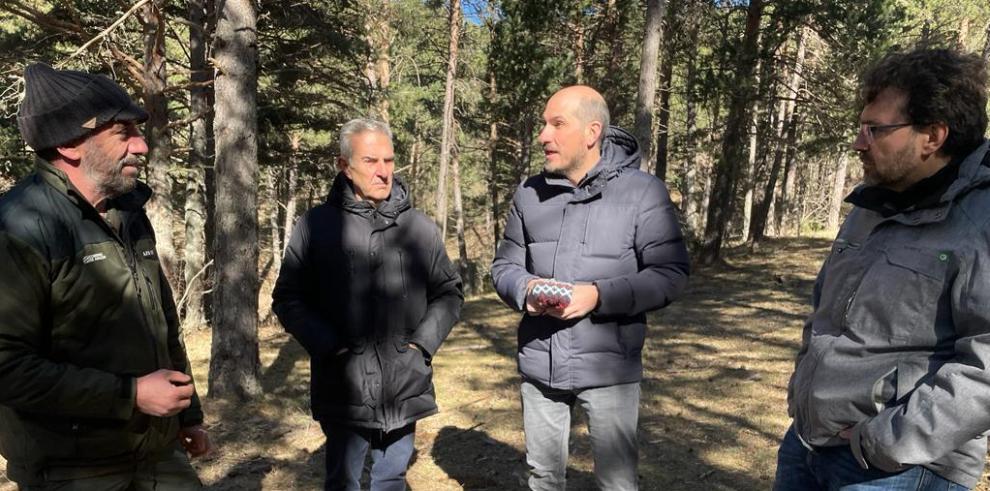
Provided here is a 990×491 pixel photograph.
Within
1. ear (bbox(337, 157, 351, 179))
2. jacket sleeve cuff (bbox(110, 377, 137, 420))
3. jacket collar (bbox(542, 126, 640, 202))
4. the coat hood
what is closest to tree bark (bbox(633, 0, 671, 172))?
jacket collar (bbox(542, 126, 640, 202))

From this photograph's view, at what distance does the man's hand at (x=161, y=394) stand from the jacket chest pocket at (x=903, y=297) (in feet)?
7.16

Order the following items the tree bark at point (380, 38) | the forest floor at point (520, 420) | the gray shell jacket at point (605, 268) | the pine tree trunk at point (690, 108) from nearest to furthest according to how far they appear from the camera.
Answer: the gray shell jacket at point (605, 268), the forest floor at point (520, 420), the pine tree trunk at point (690, 108), the tree bark at point (380, 38)

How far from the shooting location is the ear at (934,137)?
177 centimetres

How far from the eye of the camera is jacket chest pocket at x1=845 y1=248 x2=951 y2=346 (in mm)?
1707

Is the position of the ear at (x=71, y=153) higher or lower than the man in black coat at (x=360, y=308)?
higher

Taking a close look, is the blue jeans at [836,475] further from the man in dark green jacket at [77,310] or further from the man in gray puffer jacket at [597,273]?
the man in dark green jacket at [77,310]

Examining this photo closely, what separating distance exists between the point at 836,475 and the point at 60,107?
9.02 feet

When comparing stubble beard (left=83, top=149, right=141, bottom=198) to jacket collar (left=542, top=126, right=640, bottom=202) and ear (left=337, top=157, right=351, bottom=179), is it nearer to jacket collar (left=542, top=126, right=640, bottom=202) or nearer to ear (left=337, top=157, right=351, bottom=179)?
ear (left=337, top=157, right=351, bottom=179)

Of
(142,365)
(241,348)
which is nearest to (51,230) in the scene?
(142,365)

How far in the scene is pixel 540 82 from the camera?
654 inches

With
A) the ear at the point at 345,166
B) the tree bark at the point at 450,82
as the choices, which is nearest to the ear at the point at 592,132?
the ear at the point at 345,166

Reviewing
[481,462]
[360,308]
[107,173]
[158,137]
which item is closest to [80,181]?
[107,173]

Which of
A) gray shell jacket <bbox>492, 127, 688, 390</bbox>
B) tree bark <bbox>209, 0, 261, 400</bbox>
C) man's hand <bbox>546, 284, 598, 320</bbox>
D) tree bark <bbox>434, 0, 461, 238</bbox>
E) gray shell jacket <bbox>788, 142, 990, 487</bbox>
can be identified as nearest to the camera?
gray shell jacket <bbox>788, 142, 990, 487</bbox>

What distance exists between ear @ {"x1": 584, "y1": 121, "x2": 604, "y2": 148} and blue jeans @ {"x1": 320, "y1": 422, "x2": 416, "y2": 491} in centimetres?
161
